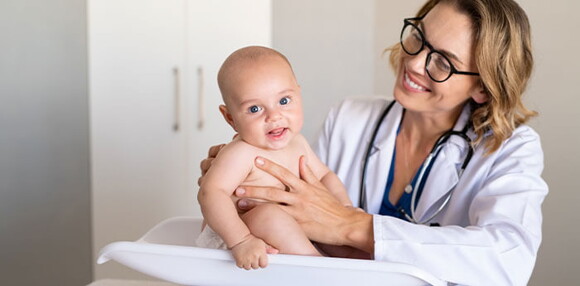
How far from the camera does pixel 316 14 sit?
4.00m

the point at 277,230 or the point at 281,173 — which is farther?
the point at 281,173

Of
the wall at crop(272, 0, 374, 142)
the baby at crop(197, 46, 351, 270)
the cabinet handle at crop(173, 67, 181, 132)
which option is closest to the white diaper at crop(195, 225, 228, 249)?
the baby at crop(197, 46, 351, 270)

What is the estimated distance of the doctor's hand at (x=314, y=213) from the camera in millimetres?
1452

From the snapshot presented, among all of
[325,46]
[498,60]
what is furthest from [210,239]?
[325,46]

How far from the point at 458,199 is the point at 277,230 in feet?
1.93

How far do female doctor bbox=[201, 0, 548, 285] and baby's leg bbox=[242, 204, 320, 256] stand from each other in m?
0.07

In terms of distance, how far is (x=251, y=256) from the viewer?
1.16 m

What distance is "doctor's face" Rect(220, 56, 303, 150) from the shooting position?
138 centimetres

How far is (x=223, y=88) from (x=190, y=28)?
1645 mm

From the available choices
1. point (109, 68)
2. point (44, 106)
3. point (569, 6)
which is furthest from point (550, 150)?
point (44, 106)

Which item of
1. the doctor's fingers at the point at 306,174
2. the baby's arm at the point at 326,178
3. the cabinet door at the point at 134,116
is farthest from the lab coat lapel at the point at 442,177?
the cabinet door at the point at 134,116

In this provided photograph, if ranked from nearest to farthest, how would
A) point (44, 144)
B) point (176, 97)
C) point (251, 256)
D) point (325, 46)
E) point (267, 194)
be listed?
point (251, 256) → point (267, 194) → point (44, 144) → point (176, 97) → point (325, 46)

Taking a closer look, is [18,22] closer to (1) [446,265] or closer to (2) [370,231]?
(2) [370,231]

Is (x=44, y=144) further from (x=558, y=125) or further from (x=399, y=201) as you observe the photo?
(x=558, y=125)
